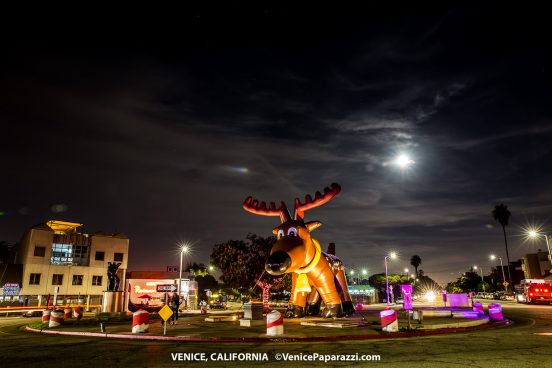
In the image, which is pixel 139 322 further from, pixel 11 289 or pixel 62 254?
pixel 62 254

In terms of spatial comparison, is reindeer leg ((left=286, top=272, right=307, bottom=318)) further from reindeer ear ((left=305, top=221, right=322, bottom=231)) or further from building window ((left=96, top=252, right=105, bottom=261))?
building window ((left=96, top=252, right=105, bottom=261))

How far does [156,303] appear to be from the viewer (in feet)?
147

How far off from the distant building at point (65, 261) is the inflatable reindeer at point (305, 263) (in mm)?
37949

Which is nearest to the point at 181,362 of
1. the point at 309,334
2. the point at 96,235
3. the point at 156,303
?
the point at 309,334

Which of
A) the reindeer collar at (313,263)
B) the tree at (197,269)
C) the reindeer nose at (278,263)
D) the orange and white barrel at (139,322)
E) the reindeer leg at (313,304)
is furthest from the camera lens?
the tree at (197,269)

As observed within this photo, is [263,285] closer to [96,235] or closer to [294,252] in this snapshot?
[294,252]

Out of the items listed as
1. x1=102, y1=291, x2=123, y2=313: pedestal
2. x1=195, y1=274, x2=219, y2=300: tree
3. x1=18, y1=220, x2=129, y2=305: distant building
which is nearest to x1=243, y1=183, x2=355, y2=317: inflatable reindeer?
x1=102, y1=291, x2=123, y2=313: pedestal

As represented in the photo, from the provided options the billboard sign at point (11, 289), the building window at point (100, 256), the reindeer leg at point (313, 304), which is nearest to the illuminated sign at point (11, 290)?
the billboard sign at point (11, 289)

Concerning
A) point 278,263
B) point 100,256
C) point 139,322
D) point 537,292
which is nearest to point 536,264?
point 537,292

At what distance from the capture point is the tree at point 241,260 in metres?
36.2

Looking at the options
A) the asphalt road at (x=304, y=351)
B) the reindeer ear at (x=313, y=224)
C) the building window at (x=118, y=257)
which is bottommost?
the asphalt road at (x=304, y=351)

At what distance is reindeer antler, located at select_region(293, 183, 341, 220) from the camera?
17892 millimetres

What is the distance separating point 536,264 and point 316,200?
3071 inches

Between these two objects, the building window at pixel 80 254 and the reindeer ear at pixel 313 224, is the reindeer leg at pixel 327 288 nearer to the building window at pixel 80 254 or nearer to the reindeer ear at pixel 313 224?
the reindeer ear at pixel 313 224
